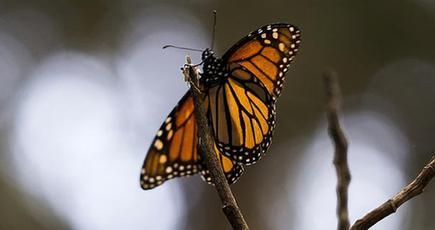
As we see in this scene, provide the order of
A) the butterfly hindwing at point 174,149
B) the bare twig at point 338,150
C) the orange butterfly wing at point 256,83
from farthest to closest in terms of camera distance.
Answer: the butterfly hindwing at point 174,149 → the orange butterfly wing at point 256,83 → the bare twig at point 338,150

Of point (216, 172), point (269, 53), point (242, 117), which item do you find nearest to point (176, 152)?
point (242, 117)

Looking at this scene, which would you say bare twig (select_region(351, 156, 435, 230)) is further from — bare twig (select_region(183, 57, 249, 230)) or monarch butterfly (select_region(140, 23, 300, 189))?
monarch butterfly (select_region(140, 23, 300, 189))

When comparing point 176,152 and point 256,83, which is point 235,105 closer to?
point 256,83

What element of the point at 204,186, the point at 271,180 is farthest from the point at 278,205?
the point at 204,186

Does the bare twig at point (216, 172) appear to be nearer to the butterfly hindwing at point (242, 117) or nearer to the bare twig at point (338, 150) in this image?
the bare twig at point (338, 150)

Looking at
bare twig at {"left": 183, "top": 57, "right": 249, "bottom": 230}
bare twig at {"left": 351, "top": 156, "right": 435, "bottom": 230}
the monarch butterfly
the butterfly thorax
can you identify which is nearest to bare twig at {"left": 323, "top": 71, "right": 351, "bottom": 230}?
bare twig at {"left": 351, "top": 156, "right": 435, "bottom": 230}

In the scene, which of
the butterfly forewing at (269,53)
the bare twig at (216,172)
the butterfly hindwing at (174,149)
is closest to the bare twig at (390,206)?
the bare twig at (216,172)

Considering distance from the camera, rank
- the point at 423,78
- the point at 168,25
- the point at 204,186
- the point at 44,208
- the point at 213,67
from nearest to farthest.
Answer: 1. the point at 213,67
2. the point at 204,186
3. the point at 44,208
4. the point at 423,78
5. the point at 168,25

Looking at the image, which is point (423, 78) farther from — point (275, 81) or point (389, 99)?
point (275, 81)
